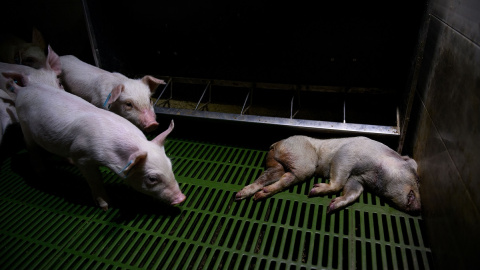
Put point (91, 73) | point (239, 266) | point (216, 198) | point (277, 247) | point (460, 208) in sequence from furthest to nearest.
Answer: point (91, 73) < point (216, 198) < point (277, 247) < point (239, 266) < point (460, 208)

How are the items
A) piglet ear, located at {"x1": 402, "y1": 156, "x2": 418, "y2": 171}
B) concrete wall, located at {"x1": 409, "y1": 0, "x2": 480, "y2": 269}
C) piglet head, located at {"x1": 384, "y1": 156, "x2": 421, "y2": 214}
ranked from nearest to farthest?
concrete wall, located at {"x1": 409, "y1": 0, "x2": 480, "y2": 269} → piglet head, located at {"x1": 384, "y1": 156, "x2": 421, "y2": 214} → piglet ear, located at {"x1": 402, "y1": 156, "x2": 418, "y2": 171}

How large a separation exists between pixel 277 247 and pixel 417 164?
1350 mm

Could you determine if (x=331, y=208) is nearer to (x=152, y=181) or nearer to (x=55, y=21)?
(x=152, y=181)

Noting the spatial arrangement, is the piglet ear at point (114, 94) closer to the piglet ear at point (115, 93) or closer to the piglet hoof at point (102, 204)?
the piglet ear at point (115, 93)

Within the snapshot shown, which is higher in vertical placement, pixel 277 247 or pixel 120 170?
pixel 120 170

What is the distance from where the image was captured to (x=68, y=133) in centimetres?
246

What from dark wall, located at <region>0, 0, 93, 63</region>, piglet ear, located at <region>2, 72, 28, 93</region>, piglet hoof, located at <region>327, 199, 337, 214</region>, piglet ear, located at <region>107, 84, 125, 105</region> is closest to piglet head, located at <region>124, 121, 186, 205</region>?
piglet ear, located at <region>107, 84, 125, 105</region>

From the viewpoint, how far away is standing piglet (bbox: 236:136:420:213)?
8.04 ft

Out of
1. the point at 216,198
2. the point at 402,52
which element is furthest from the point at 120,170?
the point at 402,52

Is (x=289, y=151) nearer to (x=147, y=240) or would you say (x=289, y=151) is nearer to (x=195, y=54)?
(x=147, y=240)

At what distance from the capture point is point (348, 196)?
2496 millimetres

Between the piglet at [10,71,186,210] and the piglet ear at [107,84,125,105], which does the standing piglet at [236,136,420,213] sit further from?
the piglet ear at [107,84,125,105]

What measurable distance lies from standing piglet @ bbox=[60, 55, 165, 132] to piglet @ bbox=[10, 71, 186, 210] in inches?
17.8

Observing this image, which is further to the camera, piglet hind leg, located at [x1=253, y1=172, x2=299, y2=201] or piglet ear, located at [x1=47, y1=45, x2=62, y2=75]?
piglet ear, located at [x1=47, y1=45, x2=62, y2=75]
